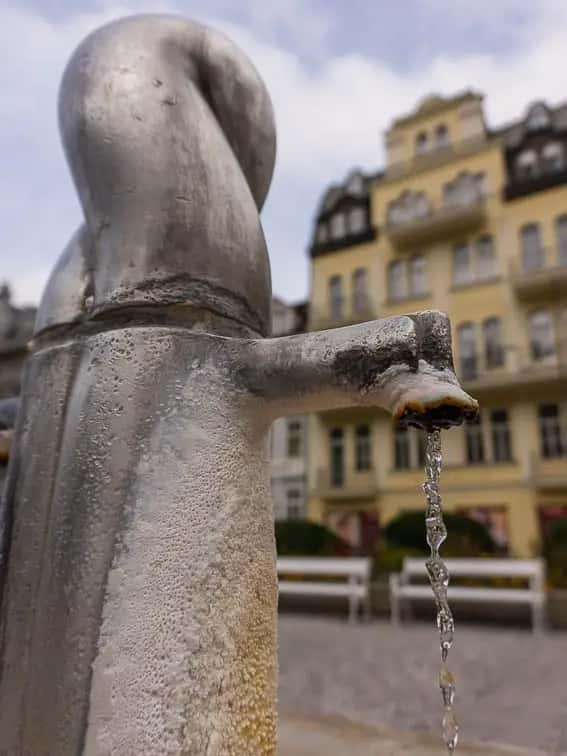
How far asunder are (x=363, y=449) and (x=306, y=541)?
265 inches

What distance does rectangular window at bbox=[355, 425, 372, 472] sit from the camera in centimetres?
2027

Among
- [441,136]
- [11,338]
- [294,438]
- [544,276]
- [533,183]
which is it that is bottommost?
[294,438]

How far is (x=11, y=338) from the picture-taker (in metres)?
30.0

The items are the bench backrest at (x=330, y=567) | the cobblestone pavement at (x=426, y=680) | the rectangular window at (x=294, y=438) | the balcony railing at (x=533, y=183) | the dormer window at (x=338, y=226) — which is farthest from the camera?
the dormer window at (x=338, y=226)

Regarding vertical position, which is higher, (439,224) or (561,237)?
(439,224)

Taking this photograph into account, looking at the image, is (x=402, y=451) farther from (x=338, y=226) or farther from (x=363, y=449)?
(x=338, y=226)

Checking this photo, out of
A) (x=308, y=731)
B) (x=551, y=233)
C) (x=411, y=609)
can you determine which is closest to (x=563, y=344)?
(x=551, y=233)

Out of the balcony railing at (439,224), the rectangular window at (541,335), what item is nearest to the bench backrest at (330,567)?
the rectangular window at (541,335)

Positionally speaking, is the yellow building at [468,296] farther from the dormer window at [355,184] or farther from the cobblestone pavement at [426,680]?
the cobblestone pavement at [426,680]

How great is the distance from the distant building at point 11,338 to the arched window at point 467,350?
55.0 ft

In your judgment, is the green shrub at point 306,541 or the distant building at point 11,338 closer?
the green shrub at point 306,541

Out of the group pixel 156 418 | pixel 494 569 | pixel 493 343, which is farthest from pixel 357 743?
pixel 493 343

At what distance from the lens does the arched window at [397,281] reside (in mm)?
20508

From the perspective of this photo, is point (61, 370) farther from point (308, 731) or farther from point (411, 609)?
point (411, 609)
